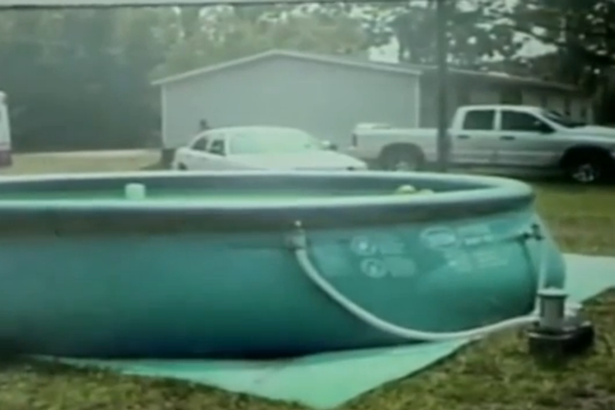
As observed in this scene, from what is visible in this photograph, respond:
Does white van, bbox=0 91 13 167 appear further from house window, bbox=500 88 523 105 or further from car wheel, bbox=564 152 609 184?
car wheel, bbox=564 152 609 184

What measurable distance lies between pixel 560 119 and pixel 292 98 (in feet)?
3.18

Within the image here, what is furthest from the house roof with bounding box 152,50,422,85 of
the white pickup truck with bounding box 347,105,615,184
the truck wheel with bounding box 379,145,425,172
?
the truck wheel with bounding box 379,145,425,172

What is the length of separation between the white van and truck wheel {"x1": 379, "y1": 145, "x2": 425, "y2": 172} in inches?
53.7

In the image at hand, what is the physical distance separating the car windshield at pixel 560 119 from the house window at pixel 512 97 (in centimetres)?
11

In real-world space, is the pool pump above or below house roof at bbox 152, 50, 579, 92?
below

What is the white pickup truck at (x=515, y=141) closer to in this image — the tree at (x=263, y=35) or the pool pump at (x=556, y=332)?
the tree at (x=263, y=35)

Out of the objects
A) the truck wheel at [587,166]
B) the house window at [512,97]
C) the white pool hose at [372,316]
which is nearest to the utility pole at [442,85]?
the house window at [512,97]

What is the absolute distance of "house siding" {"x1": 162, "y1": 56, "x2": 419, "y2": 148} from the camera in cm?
410

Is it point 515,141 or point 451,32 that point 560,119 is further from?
point 451,32

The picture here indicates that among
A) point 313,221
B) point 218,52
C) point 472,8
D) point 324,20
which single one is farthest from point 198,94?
point 313,221

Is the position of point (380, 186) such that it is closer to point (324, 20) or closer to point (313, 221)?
point (324, 20)

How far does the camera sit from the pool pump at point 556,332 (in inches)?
106

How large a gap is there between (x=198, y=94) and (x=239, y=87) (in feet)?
0.57

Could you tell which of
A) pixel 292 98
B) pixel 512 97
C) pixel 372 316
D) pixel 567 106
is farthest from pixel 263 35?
pixel 372 316
